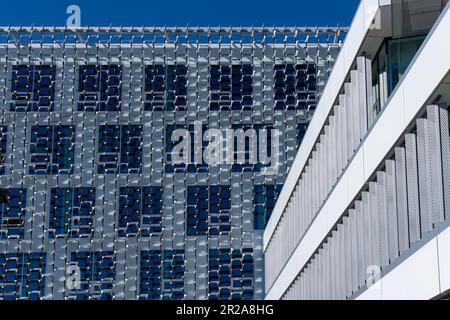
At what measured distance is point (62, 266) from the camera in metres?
44.7

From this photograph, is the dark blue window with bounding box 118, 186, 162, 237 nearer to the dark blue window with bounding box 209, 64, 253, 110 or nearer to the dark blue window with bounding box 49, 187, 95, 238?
the dark blue window with bounding box 49, 187, 95, 238

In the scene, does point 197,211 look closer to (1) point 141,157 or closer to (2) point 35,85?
(1) point 141,157

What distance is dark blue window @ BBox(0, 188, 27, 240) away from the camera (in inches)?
1790

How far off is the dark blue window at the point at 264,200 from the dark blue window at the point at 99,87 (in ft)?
28.2

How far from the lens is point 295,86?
46.4m

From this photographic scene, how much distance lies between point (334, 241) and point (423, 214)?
24.5 ft

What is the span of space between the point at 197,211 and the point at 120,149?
5182mm

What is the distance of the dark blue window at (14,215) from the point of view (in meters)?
45.5

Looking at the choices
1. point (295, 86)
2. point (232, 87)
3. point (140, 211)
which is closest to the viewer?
point (140, 211)

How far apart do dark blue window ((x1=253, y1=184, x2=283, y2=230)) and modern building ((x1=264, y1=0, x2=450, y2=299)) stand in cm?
2021

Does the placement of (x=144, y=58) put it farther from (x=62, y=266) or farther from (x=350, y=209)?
(x=350, y=209)

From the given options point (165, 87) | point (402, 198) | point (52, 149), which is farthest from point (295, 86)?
point (402, 198)

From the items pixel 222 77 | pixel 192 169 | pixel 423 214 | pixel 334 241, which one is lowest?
pixel 423 214
